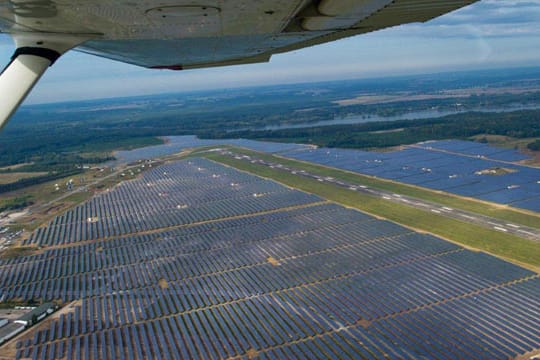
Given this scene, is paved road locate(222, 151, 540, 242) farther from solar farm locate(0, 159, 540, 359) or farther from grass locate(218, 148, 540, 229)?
solar farm locate(0, 159, 540, 359)

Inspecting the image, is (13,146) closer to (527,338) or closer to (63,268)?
(63,268)

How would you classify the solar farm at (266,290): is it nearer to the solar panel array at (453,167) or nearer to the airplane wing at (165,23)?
the solar panel array at (453,167)

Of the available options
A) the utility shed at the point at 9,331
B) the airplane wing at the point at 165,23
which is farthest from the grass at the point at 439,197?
the utility shed at the point at 9,331

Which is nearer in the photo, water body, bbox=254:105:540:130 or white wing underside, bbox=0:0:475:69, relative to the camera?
white wing underside, bbox=0:0:475:69

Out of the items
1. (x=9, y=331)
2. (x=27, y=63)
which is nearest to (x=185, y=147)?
(x=9, y=331)

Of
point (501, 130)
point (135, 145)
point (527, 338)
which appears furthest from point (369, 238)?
point (135, 145)

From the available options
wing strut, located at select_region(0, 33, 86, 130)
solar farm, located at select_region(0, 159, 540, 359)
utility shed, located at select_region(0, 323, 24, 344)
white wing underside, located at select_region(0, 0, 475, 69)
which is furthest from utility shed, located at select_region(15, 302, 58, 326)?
wing strut, located at select_region(0, 33, 86, 130)
